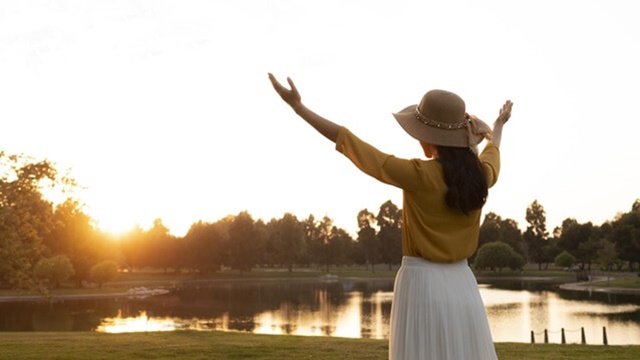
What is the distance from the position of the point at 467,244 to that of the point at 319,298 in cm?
4662

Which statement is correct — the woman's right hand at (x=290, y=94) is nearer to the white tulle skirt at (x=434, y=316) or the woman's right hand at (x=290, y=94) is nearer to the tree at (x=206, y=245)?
the white tulle skirt at (x=434, y=316)

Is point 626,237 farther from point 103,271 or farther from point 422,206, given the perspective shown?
A: point 422,206

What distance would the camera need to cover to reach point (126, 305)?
4231 centimetres

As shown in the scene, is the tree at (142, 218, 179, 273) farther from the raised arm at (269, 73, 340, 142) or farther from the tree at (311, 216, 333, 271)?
the raised arm at (269, 73, 340, 142)

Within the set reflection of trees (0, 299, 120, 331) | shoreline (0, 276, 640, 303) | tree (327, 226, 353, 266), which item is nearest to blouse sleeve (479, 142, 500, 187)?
reflection of trees (0, 299, 120, 331)

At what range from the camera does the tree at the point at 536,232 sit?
9294 cm

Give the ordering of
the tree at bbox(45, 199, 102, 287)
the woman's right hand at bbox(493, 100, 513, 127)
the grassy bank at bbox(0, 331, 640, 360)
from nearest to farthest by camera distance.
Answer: the woman's right hand at bbox(493, 100, 513, 127) < the grassy bank at bbox(0, 331, 640, 360) < the tree at bbox(45, 199, 102, 287)

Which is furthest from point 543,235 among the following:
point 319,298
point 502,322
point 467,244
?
point 467,244

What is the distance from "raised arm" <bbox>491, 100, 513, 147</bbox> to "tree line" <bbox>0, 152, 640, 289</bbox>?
42.7m

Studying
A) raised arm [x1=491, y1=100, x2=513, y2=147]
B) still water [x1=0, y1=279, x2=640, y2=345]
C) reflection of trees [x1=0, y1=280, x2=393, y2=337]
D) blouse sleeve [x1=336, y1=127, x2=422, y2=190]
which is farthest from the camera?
reflection of trees [x1=0, y1=280, x2=393, y2=337]

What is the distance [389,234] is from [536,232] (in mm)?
21589

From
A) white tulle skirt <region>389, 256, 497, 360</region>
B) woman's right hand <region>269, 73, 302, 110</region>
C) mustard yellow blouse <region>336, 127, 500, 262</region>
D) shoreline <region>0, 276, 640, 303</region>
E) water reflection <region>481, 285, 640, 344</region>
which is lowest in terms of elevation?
water reflection <region>481, 285, 640, 344</region>

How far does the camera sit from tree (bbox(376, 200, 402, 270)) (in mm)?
91938

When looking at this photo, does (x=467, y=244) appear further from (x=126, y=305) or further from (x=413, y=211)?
(x=126, y=305)
